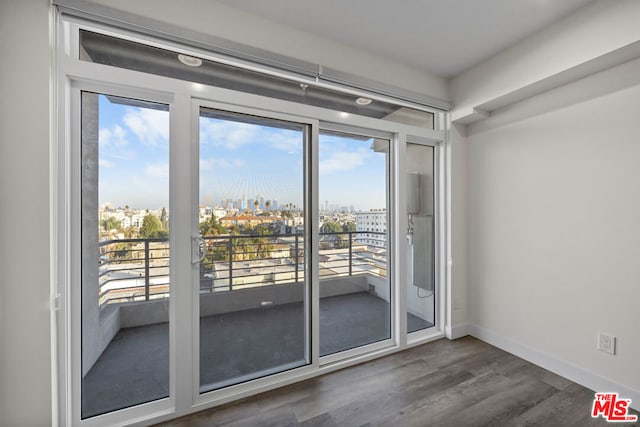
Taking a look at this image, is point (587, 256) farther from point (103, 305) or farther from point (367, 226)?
point (103, 305)

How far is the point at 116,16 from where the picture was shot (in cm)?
151

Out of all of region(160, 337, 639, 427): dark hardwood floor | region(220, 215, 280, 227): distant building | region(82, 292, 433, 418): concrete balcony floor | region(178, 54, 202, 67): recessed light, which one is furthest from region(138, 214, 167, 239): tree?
Result: region(160, 337, 639, 427): dark hardwood floor

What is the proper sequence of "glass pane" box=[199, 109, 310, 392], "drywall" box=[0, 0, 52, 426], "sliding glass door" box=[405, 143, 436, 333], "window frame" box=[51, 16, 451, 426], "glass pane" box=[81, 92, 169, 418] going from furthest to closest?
"sliding glass door" box=[405, 143, 436, 333]
"glass pane" box=[199, 109, 310, 392]
"glass pane" box=[81, 92, 169, 418]
"window frame" box=[51, 16, 451, 426]
"drywall" box=[0, 0, 52, 426]

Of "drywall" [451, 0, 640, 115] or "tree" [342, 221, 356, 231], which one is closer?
"drywall" [451, 0, 640, 115]

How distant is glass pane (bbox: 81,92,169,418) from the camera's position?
5.17ft

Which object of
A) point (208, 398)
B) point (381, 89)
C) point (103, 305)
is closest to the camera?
point (103, 305)

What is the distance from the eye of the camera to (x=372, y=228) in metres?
2.48

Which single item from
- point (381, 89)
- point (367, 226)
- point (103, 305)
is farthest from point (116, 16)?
point (367, 226)

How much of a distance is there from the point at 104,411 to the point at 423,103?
325 cm

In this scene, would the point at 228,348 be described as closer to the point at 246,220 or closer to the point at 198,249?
the point at 198,249

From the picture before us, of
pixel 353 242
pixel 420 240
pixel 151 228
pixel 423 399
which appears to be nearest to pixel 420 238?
pixel 420 240

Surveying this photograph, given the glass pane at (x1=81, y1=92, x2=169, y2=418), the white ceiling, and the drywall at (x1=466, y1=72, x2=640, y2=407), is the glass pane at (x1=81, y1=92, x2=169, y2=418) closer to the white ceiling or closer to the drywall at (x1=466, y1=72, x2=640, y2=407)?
the white ceiling

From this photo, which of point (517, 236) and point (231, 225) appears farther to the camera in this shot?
point (517, 236)

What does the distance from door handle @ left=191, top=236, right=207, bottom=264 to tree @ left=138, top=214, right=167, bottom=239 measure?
182 mm
